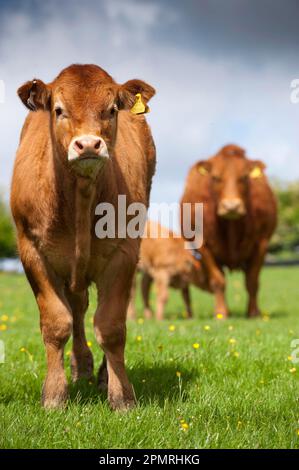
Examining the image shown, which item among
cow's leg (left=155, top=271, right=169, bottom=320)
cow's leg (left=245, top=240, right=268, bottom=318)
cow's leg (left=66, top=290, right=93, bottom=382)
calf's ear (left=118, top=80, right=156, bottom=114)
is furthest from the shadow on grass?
Answer: cow's leg (left=155, top=271, right=169, bottom=320)

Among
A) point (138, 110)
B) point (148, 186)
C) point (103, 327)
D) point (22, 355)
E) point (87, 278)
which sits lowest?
point (22, 355)

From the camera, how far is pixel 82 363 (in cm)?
545

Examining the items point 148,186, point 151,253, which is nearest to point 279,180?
point 151,253

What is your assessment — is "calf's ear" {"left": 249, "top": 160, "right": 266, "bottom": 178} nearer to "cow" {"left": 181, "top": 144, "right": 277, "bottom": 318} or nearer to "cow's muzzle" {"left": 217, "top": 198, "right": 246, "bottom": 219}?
"cow" {"left": 181, "top": 144, "right": 277, "bottom": 318}

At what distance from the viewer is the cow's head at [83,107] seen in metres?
4.03

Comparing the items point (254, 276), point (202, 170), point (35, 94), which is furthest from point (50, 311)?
point (202, 170)

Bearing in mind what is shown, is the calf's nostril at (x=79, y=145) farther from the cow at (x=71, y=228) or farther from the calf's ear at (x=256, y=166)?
the calf's ear at (x=256, y=166)

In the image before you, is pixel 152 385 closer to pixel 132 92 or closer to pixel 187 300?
pixel 132 92

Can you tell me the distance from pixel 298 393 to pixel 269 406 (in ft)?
1.31

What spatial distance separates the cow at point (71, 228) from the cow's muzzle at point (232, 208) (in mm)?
6934

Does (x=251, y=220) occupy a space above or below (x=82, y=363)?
above

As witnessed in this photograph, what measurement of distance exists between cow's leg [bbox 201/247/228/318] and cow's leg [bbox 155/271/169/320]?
163 cm

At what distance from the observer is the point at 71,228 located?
4566 millimetres
